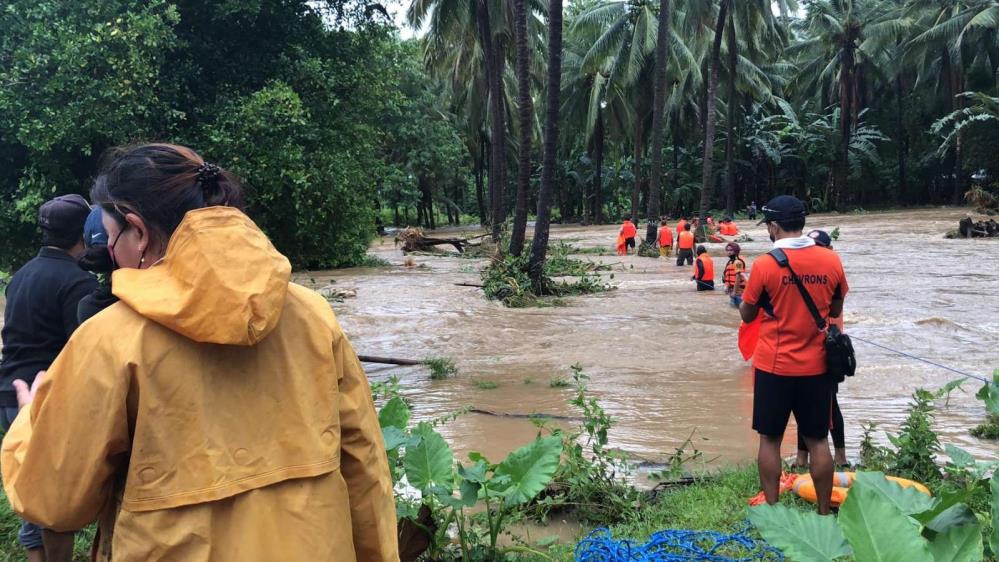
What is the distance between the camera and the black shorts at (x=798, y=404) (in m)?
4.12

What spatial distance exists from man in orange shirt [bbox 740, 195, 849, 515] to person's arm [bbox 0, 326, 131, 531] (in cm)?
351

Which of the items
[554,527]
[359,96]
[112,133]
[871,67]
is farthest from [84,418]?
[871,67]

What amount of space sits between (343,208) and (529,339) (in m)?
→ 3.54

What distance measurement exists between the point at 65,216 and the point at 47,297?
1.20ft

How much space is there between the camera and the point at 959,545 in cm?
195

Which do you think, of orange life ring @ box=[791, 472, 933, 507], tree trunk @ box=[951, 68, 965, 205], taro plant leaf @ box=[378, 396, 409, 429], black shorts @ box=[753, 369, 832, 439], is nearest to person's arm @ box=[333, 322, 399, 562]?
taro plant leaf @ box=[378, 396, 409, 429]

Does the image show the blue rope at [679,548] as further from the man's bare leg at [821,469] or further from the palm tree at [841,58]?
the palm tree at [841,58]

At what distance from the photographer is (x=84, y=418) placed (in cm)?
145

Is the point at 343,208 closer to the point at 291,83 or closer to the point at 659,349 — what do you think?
the point at 291,83

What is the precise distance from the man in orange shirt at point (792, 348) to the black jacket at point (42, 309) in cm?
343

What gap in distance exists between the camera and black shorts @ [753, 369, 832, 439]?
4121 mm

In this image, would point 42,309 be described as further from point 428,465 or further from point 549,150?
point 549,150

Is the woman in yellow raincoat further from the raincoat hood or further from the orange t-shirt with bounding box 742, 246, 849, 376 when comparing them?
the orange t-shirt with bounding box 742, 246, 849, 376

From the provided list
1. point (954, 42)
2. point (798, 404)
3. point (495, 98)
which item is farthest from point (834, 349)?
point (954, 42)
